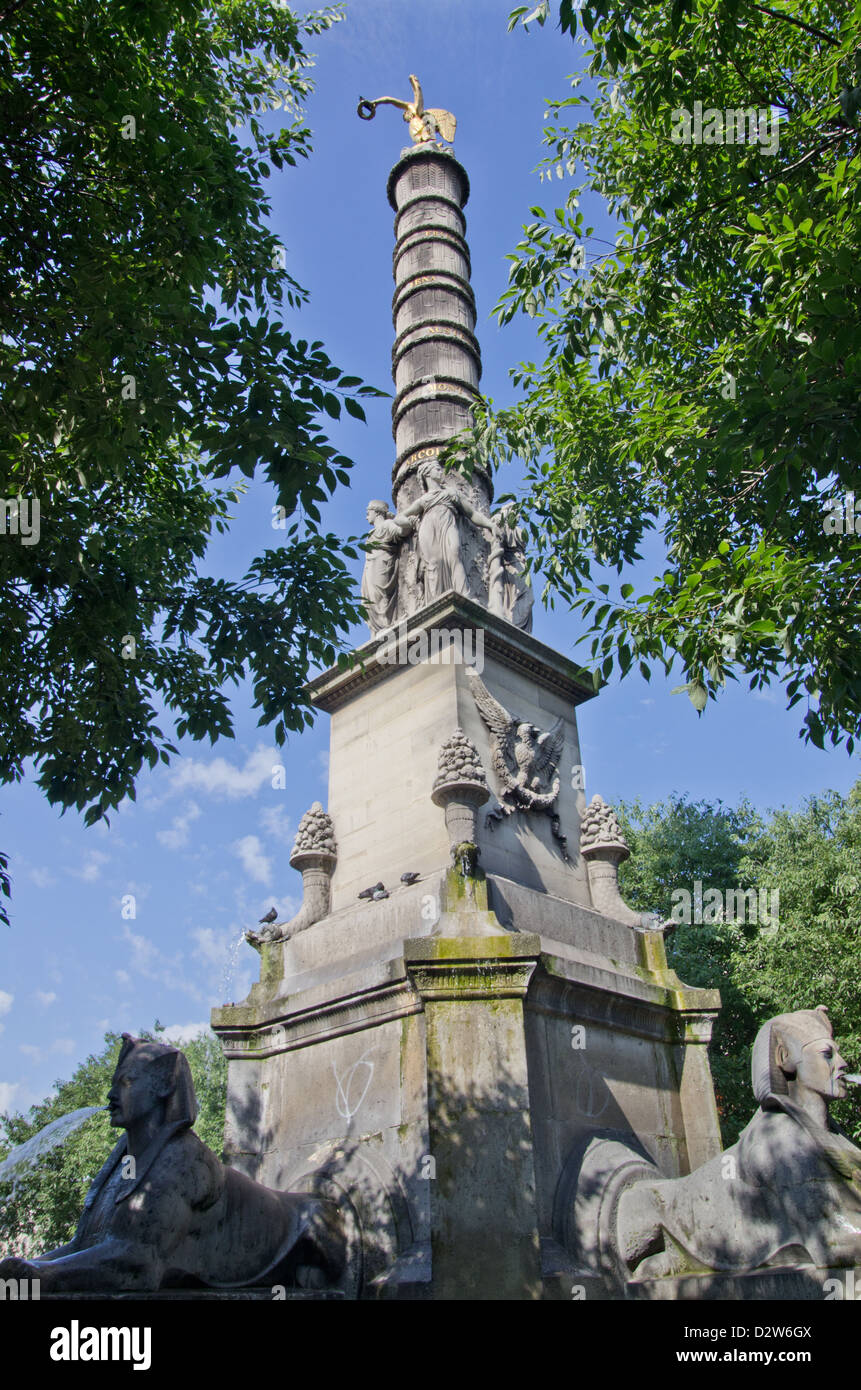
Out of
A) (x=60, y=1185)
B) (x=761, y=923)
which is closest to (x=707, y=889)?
(x=761, y=923)

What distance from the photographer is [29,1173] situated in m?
32.3

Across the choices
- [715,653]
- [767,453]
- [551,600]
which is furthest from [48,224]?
[551,600]

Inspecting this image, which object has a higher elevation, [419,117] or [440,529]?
[419,117]

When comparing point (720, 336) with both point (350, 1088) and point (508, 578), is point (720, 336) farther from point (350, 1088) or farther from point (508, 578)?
point (350, 1088)

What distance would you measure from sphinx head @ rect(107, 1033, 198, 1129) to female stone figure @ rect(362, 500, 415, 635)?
5.20 metres

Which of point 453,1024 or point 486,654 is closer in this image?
point 453,1024

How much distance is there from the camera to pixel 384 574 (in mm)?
10469

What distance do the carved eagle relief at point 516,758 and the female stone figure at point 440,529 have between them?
1264 mm

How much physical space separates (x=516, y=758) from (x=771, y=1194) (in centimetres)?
411

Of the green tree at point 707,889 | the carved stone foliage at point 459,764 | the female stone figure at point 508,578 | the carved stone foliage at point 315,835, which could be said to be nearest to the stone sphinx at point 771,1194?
the carved stone foliage at point 459,764

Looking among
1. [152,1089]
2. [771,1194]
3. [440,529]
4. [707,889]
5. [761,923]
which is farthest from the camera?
[707,889]

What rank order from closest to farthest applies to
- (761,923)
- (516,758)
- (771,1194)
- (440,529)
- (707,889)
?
(771,1194) < (516,758) < (440,529) < (761,923) < (707,889)

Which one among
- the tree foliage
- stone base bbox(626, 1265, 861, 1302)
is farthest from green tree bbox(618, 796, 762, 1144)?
stone base bbox(626, 1265, 861, 1302)
